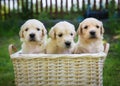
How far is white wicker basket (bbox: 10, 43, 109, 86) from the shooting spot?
4.02 metres

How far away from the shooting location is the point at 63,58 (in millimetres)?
4020

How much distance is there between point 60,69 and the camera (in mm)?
4055

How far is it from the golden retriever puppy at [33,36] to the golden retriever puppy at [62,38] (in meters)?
0.17

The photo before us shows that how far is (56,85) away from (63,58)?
312 millimetres

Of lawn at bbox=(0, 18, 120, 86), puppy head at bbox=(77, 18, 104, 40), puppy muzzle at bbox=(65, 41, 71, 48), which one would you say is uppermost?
puppy head at bbox=(77, 18, 104, 40)

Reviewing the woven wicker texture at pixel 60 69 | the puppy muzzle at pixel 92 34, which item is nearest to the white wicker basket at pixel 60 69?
the woven wicker texture at pixel 60 69

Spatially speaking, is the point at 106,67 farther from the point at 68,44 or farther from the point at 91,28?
the point at 68,44

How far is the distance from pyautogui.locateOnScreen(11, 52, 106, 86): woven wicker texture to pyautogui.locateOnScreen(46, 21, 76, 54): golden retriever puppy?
7.3 inches

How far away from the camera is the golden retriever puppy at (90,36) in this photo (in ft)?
14.1

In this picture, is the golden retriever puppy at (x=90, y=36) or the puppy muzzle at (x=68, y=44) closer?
the puppy muzzle at (x=68, y=44)

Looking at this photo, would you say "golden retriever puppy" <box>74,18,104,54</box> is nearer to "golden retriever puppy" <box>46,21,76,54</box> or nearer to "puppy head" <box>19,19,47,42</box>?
"golden retriever puppy" <box>46,21,76,54</box>

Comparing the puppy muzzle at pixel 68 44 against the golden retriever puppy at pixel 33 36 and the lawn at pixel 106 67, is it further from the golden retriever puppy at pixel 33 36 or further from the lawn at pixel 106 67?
the lawn at pixel 106 67

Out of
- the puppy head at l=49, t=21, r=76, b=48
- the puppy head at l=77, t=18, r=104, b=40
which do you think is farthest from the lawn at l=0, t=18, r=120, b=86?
the puppy head at l=49, t=21, r=76, b=48

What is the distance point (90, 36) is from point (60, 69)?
554mm
